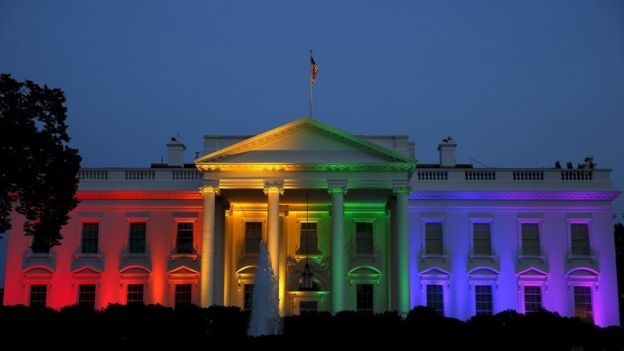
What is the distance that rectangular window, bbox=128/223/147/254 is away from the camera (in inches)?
1506

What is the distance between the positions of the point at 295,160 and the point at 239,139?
340cm

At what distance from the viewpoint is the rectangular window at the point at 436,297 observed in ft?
123

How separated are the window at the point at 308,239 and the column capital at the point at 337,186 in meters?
4.82

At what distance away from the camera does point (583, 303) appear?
123ft

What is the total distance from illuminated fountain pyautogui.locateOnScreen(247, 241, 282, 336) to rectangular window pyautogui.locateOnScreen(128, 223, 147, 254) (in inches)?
512

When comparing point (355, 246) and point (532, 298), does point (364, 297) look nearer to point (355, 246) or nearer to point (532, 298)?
point (355, 246)

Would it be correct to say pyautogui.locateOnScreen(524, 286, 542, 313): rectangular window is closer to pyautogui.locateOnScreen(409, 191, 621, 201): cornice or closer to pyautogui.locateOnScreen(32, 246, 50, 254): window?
pyautogui.locateOnScreen(409, 191, 621, 201): cornice

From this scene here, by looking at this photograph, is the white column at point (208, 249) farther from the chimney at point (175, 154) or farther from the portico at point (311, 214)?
the chimney at point (175, 154)

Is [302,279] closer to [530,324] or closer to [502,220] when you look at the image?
[502,220]

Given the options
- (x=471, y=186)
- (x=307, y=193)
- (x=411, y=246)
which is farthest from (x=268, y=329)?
(x=471, y=186)

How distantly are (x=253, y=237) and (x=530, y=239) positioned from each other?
13.6 meters

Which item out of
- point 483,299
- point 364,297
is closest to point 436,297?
point 483,299

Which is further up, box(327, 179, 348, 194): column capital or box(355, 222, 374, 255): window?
box(327, 179, 348, 194): column capital

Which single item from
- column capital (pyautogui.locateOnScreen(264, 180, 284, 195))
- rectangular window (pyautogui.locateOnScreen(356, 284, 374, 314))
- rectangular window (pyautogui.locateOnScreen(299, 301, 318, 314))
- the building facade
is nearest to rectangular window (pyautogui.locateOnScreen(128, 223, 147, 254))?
the building facade
